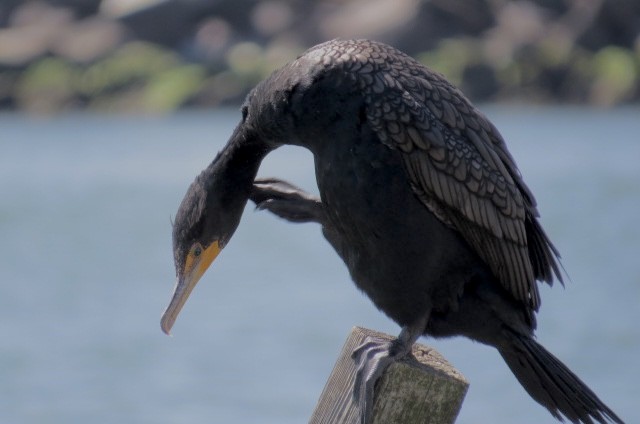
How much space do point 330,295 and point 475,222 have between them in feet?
31.0

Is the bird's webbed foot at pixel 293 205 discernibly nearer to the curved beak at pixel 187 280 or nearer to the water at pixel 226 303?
the curved beak at pixel 187 280

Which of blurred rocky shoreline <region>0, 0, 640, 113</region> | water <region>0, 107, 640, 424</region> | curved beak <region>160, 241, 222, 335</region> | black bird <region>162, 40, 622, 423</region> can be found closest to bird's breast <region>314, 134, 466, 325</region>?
black bird <region>162, 40, 622, 423</region>

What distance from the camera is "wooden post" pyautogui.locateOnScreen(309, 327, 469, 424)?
3734 millimetres

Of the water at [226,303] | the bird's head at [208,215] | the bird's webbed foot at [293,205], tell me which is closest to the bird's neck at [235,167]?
the bird's head at [208,215]

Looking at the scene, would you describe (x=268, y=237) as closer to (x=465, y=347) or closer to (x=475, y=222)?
(x=465, y=347)

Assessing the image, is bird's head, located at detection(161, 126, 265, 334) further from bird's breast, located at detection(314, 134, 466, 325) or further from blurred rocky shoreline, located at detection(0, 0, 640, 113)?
blurred rocky shoreline, located at detection(0, 0, 640, 113)

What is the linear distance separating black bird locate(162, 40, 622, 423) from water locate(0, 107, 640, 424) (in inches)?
215

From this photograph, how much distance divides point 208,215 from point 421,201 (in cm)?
79

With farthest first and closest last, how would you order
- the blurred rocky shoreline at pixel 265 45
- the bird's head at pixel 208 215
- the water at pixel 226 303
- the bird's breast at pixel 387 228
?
the blurred rocky shoreline at pixel 265 45
the water at pixel 226 303
the bird's head at pixel 208 215
the bird's breast at pixel 387 228

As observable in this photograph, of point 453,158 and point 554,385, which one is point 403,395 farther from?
point 453,158

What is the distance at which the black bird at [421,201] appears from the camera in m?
4.35

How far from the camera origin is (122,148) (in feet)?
88.0

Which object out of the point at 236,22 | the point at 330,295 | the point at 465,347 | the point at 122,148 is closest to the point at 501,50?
the point at 236,22

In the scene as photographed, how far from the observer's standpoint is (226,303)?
46.2ft
